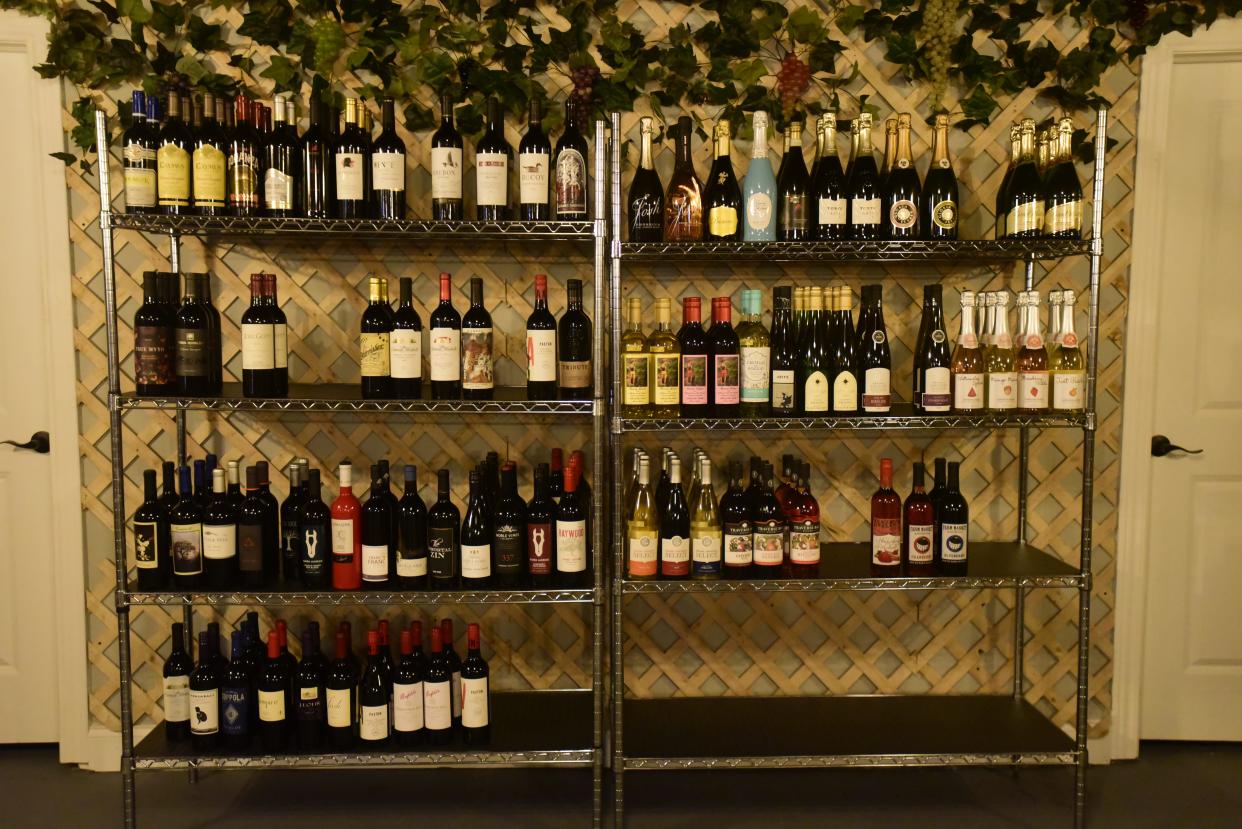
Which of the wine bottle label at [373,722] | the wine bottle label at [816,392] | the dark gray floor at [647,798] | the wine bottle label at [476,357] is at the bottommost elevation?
the dark gray floor at [647,798]

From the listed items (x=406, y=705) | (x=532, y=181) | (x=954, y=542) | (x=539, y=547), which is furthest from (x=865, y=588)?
(x=532, y=181)

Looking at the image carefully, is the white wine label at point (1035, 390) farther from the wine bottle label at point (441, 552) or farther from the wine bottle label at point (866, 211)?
the wine bottle label at point (441, 552)

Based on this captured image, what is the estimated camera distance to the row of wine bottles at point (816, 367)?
2.24m

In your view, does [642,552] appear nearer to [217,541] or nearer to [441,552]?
[441,552]

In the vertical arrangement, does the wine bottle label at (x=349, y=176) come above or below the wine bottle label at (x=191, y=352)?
above

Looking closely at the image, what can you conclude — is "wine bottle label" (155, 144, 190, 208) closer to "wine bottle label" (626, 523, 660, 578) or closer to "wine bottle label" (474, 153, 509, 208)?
"wine bottle label" (474, 153, 509, 208)

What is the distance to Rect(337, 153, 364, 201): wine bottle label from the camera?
218 centimetres

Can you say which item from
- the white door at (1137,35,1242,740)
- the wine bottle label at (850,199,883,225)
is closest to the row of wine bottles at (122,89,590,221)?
the wine bottle label at (850,199,883,225)

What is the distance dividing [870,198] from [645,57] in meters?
0.70

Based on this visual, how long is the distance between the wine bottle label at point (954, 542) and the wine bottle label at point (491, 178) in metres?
1.37

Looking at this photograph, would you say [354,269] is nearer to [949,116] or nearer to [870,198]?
[870,198]

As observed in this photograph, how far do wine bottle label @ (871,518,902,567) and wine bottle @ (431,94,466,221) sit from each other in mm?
1270

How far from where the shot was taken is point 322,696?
2.31m

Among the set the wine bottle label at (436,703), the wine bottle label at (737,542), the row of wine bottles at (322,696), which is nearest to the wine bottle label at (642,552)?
the wine bottle label at (737,542)
